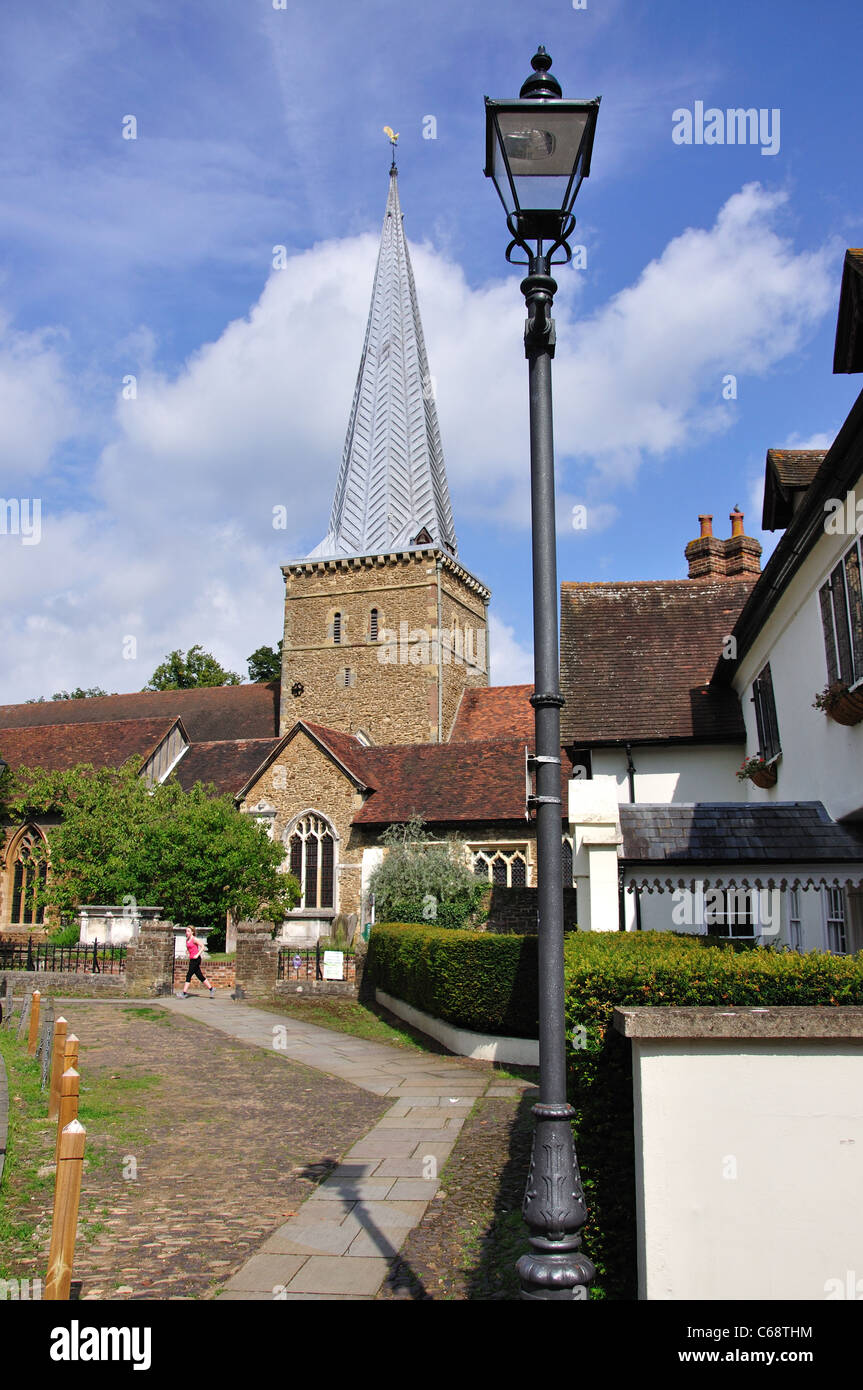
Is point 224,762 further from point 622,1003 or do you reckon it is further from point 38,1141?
point 622,1003

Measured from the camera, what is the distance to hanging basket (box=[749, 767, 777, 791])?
15010 millimetres

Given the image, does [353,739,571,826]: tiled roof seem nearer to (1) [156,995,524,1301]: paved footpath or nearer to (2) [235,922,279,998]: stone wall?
(2) [235,922,279,998]: stone wall

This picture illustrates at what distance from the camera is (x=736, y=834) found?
12648 millimetres

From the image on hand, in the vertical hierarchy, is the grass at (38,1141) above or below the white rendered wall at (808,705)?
below

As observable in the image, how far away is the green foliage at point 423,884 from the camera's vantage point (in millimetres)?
26234

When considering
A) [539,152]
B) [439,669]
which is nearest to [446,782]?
[439,669]

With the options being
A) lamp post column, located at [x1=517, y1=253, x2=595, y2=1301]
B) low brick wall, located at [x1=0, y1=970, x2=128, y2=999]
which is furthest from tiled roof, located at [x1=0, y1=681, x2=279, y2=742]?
lamp post column, located at [x1=517, y1=253, x2=595, y2=1301]

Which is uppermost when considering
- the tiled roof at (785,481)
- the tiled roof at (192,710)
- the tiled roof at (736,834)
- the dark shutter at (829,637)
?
the tiled roof at (192,710)

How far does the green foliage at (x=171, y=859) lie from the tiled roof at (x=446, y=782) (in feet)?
12.9

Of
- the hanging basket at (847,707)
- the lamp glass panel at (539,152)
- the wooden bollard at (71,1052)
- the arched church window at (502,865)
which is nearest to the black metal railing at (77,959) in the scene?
the arched church window at (502,865)

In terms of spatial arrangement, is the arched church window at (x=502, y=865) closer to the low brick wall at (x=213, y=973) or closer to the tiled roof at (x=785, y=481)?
the low brick wall at (x=213, y=973)

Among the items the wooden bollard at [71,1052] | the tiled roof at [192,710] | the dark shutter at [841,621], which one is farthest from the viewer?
the tiled roof at [192,710]

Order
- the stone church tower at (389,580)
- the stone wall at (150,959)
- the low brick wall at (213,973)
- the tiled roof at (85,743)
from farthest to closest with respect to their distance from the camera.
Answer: the stone church tower at (389,580) < the tiled roof at (85,743) < the low brick wall at (213,973) < the stone wall at (150,959)

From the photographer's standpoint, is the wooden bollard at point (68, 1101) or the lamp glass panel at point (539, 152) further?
the wooden bollard at point (68, 1101)
